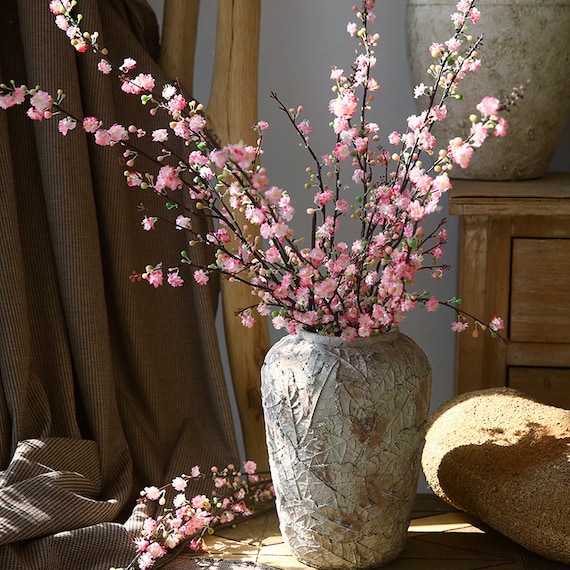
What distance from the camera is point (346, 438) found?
1.15 m

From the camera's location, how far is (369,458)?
1156 mm

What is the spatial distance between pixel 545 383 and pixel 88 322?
0.76 metres

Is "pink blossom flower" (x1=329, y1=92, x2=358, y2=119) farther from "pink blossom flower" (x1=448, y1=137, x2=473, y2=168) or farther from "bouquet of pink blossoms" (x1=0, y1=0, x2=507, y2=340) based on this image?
"pink blossom flower" (x1=448, y1=137, x2=473, y2=168)

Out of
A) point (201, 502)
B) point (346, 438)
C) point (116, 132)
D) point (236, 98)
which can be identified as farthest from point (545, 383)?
point (116, 132)

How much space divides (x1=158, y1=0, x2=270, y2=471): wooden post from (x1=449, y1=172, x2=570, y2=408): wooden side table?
0.38 m

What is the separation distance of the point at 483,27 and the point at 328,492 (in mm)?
764

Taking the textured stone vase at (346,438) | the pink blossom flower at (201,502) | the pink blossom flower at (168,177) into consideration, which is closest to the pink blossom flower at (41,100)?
the pink blossom flower at (168,177)

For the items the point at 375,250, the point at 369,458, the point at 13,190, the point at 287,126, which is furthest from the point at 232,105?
the point at 369,458

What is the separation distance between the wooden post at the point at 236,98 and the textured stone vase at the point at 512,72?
0.92 ft

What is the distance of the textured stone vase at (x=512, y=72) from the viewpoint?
55.3 inches

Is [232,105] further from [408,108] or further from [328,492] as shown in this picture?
[328,492]

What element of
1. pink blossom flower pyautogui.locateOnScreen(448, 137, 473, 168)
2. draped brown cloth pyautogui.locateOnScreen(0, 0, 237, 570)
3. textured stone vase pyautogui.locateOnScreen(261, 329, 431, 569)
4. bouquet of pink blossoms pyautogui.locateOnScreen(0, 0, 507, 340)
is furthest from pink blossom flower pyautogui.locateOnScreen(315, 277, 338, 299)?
draped brown cloth pyautogui.locateOnScreen(0, 0, 237, 570)

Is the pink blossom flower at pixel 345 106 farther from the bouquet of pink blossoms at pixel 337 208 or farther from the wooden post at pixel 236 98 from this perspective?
the wooden post at pixel 236 98

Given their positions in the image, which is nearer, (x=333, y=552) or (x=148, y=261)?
(x=333, y=552)
